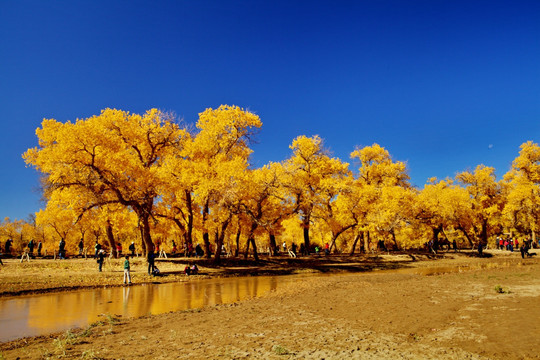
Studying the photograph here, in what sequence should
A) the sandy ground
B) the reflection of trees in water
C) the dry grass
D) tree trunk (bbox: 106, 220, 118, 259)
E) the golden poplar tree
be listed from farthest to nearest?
tree trunk (bbox: 106, 220, 118, 259) < the golden poplar tree < the dry grass < the reflection of trees in water < the sandy ground

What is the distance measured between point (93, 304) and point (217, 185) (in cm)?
1497

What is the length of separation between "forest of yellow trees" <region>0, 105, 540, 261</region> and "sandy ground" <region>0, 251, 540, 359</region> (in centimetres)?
1747

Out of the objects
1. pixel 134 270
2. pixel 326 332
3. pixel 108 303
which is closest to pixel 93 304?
pixel 108 303

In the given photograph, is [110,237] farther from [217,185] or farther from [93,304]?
[93,304]

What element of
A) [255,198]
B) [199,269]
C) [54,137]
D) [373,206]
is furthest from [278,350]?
[373,206]

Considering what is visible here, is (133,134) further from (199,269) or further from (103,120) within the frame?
(199,269)

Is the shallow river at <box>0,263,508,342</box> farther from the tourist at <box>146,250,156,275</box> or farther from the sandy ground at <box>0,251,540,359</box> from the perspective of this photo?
the tourist at <box>146,250,156,275</box>

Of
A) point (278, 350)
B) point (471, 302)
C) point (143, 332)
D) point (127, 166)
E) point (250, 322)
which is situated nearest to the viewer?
point (278, 350)

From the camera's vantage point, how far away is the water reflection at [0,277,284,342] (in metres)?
11.8

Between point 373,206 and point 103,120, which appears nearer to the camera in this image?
point 103,120

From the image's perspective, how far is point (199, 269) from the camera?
29969 mm

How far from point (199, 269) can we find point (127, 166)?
10580 millimetres

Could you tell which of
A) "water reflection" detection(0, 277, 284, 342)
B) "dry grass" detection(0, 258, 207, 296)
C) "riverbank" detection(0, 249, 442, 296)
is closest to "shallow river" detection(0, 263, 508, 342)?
"water reflection" detection(0, 277, 284, 342)

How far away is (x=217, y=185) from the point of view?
1159 inches
